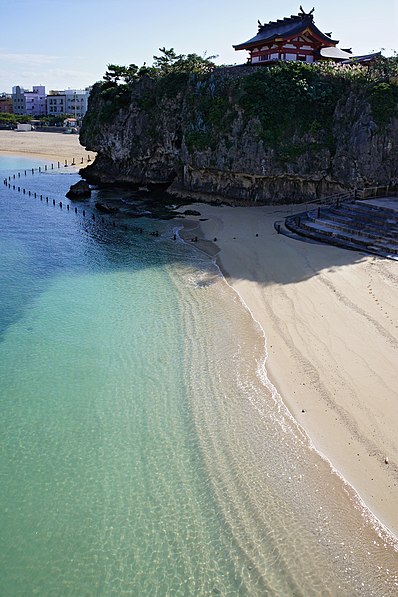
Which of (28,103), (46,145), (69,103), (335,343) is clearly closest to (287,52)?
(335,343)

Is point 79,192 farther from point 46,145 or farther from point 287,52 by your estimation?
point 46,145

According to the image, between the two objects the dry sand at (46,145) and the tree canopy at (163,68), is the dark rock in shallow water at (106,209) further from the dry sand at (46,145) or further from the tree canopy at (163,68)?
the dry sand at (46,145)

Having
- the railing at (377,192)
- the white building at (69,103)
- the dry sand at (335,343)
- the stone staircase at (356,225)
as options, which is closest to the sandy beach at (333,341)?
the dry sand at (335,343)

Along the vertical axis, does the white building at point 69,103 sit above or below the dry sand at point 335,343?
above

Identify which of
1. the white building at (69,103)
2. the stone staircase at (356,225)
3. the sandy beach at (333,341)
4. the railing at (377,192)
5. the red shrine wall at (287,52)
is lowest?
the sandy beach at (333,341)

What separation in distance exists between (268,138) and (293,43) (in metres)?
13.5

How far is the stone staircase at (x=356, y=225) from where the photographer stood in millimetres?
30156

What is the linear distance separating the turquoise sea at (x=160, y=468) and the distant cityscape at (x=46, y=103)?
170995mm

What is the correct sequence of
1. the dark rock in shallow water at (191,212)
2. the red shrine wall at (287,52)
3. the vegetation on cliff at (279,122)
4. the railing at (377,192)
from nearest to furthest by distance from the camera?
the railing at (377,192)
the vegetation on cliff at (279,122)
the dark rock in shallow water at (191,212)
the red shrine wall at (287,52)

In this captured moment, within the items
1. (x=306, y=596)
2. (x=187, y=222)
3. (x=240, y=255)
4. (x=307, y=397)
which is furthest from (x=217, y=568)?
(x=187, y=222)

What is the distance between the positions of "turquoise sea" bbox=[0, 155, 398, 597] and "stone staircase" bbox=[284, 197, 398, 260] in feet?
35.7

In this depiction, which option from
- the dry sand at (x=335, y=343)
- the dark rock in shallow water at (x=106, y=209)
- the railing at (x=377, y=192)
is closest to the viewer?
the dry sand at (x=335, y=343)

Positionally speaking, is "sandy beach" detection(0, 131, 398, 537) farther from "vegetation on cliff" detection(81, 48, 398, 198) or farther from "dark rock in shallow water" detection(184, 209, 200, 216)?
"vegetation on cliff" detection(81, 48, 398, 198)

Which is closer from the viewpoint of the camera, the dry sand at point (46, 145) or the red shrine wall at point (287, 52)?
the red shrine wall at point (287, 52)
